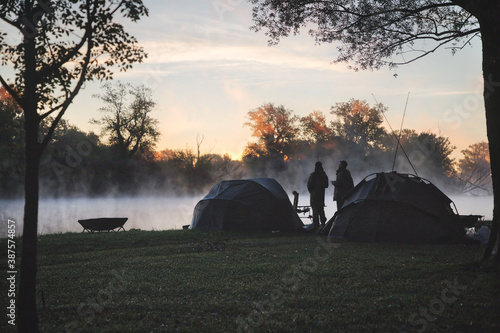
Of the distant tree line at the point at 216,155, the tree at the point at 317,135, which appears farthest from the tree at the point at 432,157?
the tree at the point at 317,135

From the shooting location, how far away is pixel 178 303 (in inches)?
257

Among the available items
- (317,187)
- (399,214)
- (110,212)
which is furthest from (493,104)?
(110,212)

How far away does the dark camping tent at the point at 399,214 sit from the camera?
12789mm

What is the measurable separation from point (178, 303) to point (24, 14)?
15.9 ft

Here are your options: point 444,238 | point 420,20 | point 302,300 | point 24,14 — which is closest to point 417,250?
point 444,238

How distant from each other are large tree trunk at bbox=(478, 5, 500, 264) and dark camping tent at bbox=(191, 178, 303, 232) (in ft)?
30.7

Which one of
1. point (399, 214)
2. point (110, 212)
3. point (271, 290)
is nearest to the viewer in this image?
point (271, 290)

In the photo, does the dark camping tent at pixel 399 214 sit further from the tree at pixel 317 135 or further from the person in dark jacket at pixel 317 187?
the tree at pixel 317 135

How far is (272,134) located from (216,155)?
36.5 ft

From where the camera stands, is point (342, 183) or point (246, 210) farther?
point (246, 210)

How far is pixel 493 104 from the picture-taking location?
9062 mm

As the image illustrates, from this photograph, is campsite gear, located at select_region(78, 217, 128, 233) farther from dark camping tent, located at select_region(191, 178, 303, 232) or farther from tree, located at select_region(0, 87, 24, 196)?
tree, located at select_region(0, 87, 24, 196)

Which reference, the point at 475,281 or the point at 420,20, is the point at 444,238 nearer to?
the point at 475,281

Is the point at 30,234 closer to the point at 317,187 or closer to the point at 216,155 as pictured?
the point at 317,187
